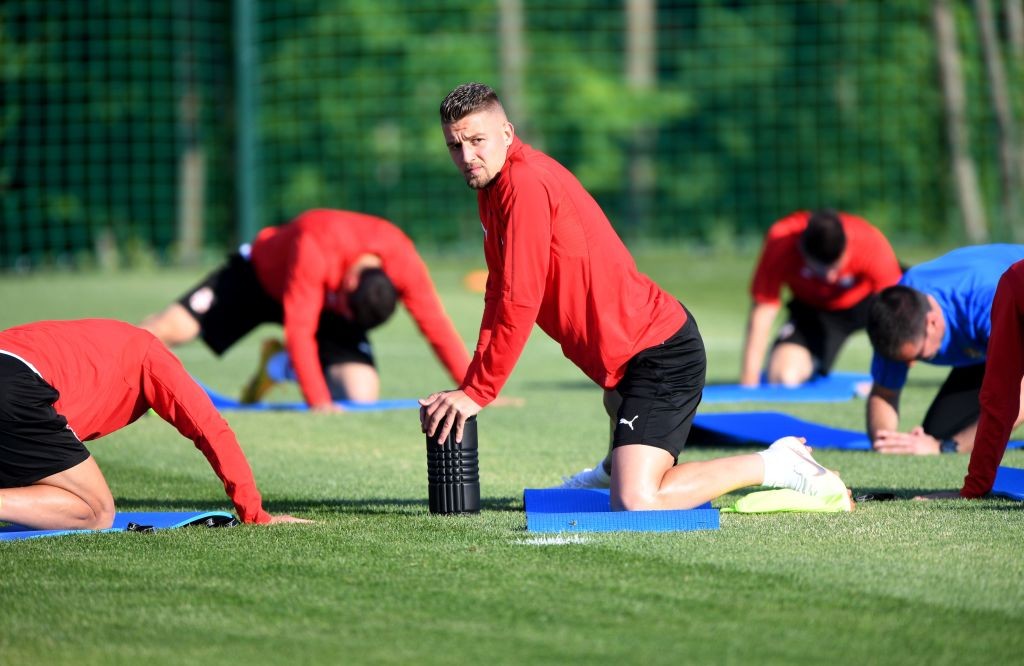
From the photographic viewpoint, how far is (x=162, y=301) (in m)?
20.3

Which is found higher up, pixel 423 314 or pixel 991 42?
pixel 991 42

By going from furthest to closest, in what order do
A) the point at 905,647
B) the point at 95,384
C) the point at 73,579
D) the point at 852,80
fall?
the point at 852,80, the point at 95,384, the point at 73,579, the point at 905,647

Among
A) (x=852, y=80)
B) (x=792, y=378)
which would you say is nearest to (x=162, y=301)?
(x=792, y=378)

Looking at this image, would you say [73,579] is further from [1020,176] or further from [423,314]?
[1020,176]

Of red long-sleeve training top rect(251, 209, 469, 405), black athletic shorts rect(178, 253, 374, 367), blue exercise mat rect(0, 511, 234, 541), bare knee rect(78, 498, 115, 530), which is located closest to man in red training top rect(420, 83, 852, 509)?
blue exercise mat rect(0, 511, 234, 541)

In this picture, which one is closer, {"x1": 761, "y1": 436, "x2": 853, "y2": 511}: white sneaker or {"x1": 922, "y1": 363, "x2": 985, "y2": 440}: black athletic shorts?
{"x1": 761, "y1": 436, "x2": 853, "y2": 511}: white sneaker

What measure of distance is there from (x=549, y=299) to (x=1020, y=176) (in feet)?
68.1

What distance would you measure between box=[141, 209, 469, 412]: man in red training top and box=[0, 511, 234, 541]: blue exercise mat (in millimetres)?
3700

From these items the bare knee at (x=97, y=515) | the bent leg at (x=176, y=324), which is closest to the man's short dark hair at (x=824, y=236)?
the bent leg at (x=176, y=324)

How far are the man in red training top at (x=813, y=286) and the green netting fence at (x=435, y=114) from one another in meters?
11.3

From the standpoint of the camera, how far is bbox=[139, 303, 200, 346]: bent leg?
1079cm

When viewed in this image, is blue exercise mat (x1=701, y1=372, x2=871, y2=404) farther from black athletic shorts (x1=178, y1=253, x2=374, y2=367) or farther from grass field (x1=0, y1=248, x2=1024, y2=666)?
grass field (x1=0, y1=248, x2=1024, y2=666)

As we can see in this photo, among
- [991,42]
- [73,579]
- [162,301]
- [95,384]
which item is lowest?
[162,301]

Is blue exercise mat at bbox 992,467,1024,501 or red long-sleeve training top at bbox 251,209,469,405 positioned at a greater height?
red long-sleeve training top at bbox 251,209,469,405
